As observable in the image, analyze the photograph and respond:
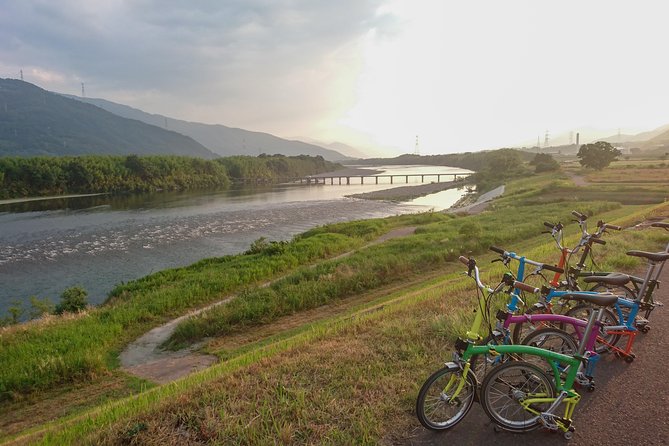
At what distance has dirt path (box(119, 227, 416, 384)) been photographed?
10.8m

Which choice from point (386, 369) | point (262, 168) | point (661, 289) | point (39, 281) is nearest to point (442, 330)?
point (386, 369)

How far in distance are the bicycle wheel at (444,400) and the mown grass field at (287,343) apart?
353 mm

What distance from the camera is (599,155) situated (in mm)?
70062

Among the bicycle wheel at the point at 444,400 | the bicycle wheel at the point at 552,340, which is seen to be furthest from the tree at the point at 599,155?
the bicycle wheel at the point at 444,400

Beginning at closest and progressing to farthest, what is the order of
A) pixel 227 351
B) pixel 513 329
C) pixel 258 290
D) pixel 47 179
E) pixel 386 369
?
pixel 513 329, pixel 386 369, pixel 227 351, pixel 258 290, pixel 47 179

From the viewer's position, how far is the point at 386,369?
5.73 m

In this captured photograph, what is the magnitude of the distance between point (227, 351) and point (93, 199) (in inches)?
2755

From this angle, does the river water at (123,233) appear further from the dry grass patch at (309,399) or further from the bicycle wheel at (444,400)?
the bicycle wheel at (444,400)

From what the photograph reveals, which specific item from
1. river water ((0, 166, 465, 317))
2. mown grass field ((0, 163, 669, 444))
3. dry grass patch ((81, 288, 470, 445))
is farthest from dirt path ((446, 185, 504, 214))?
dry grass patch ((81, 288, 470, 445))

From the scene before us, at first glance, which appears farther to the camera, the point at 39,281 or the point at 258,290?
the point at 39,281

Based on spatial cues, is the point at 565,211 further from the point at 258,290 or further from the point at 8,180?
the point at 8,180

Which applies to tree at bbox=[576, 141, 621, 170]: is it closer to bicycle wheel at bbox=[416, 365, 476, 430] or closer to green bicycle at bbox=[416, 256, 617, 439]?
green bicycle at bbox=[416, 256, 617, 439]

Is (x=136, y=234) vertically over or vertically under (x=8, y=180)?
under

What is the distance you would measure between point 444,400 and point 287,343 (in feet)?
14.3
